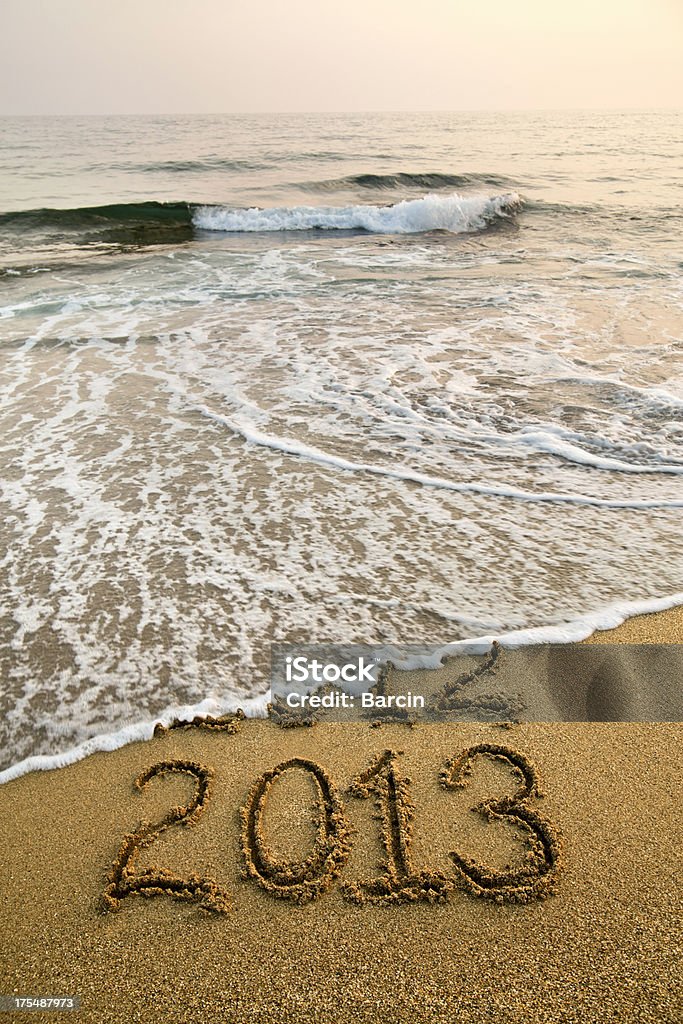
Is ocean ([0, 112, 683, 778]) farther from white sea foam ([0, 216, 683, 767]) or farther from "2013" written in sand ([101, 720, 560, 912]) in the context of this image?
"2013" written in sand ([101, 720, 560, 912])

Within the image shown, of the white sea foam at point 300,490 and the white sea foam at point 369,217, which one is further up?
the white sea foam at point 369,217

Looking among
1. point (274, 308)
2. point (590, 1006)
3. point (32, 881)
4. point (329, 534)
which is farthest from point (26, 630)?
point (274, 308)

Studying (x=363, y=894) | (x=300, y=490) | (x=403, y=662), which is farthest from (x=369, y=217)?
(x=363, y=894)

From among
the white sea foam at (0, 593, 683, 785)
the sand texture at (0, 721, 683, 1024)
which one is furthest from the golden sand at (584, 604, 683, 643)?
the sand texture at (0, 721, 683, 1024)

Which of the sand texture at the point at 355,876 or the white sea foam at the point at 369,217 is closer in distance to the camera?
the sand texture at the point at 355,876

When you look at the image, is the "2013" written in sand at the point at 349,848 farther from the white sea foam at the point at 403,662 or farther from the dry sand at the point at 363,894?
the white sea foam at the point at 403,662

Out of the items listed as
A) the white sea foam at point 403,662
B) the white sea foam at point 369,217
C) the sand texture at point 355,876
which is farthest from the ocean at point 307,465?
the white sea foam at point 369,217

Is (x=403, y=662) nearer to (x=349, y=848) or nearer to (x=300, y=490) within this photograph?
(x=349, y=848)
